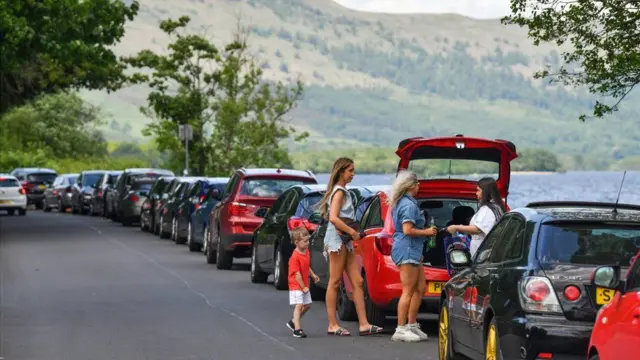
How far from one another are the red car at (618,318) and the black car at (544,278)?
105 centimetres

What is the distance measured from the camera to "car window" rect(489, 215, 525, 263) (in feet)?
36.3

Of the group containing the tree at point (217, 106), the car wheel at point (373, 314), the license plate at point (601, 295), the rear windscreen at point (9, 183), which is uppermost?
the tree at point (217, 106)

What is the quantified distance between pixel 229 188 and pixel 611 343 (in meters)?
18.7

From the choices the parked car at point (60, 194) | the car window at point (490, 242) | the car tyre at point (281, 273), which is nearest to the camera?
the car window at point (490, 242)

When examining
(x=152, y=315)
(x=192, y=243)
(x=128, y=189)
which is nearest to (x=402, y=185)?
(x=152, y=315)

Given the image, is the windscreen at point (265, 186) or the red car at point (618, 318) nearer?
the red car at point (618, 318)

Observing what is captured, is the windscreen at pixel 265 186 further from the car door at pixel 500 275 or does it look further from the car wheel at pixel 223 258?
the car door at pixel 500 275

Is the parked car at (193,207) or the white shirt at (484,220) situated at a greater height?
the white shirt at (484,220)

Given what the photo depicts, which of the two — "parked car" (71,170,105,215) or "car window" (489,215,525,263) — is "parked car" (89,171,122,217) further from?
"car window" (489,215,525,263)

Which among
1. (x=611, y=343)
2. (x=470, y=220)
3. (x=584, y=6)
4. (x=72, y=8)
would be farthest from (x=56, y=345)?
(x=72, y=8)

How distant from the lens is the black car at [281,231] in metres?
21.5

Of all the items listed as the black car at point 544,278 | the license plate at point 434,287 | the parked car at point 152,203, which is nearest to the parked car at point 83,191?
the parked car at point 152,203

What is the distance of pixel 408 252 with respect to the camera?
1505 cm

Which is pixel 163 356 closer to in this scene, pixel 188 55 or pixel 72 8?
pixel 72 8
